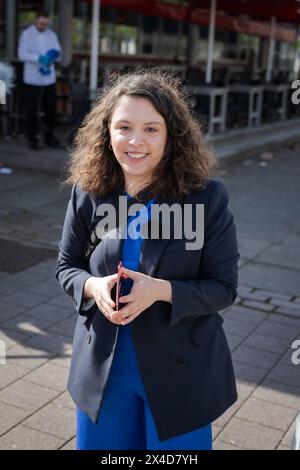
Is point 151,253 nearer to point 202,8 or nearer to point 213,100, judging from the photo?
point 213,100

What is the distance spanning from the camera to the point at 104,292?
2.08 meters

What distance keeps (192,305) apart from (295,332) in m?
2.98

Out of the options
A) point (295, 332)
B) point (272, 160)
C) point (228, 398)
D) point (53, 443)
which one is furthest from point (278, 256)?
point (272, 160)

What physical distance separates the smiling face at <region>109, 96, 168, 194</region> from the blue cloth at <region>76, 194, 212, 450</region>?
5.2 inches

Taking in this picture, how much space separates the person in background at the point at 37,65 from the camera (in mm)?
9938

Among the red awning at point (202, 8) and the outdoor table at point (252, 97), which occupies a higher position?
the red awning at point (202, 8)

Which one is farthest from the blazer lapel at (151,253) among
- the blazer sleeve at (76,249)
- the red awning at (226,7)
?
the red awning at (226,7)

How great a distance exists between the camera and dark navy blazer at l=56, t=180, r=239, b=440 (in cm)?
214

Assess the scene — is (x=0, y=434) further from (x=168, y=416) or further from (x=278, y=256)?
(x=278, y=256)

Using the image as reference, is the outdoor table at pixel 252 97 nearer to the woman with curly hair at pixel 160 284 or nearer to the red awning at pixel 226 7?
the red awning at pixel 226 7

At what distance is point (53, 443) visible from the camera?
10.9 ft

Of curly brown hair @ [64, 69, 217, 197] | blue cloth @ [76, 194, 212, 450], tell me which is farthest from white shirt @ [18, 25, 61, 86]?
blue cloth @ [76, 194, 212, 450]

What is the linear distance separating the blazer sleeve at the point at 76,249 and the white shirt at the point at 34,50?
8.05m

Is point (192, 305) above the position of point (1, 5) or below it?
below
